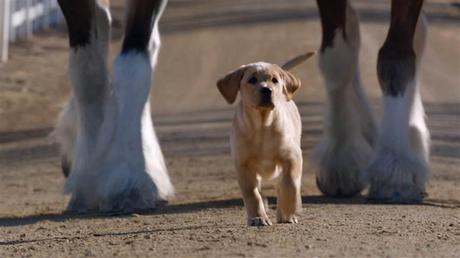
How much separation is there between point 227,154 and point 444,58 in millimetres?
9285

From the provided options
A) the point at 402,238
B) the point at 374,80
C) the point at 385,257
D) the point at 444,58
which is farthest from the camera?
the point at 444,58

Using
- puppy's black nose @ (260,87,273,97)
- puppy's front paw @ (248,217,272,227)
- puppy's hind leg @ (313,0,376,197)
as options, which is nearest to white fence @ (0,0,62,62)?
puppy's hind leg @ (313,0,376,197)

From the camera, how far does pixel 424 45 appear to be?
1059cm

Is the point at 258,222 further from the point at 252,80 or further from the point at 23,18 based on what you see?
the point at 23,18

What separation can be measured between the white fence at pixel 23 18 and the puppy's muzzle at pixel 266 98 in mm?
13889

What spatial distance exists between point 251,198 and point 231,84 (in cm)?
57

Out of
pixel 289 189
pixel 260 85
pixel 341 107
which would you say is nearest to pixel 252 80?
pixel 260 85

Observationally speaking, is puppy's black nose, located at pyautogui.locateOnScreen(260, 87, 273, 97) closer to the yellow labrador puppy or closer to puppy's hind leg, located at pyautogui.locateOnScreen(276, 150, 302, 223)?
the yellow labrador puppy

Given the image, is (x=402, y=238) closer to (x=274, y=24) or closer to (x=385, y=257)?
(x=385, y=257)

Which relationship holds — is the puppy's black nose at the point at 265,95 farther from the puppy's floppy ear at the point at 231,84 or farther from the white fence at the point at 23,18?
the white fence at the point at 23,18

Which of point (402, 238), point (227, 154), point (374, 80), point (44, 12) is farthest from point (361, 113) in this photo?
point (44, 12)

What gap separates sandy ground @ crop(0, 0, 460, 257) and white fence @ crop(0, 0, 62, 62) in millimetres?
263

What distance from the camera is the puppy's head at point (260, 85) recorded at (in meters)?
7.56

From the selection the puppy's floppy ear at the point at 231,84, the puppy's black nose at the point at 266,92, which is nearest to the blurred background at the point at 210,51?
the puppy's floppy ear at the point at 231,84
